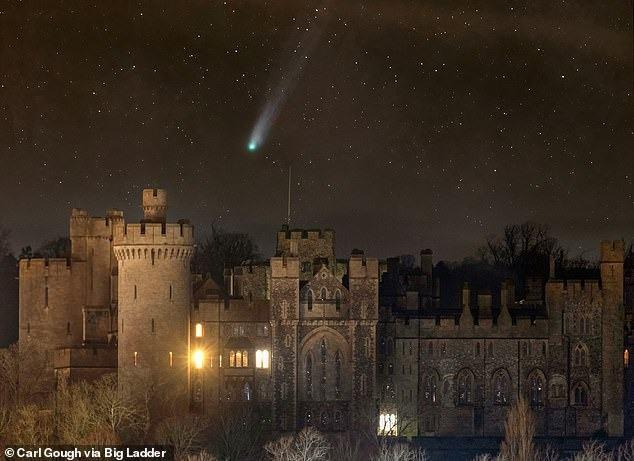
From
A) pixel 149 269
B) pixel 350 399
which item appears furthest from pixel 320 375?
pixel 149 269

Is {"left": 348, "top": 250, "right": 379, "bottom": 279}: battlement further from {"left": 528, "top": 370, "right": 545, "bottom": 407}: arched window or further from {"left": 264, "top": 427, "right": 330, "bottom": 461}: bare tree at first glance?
{"left": 528, "top": 370, "right": 545, "bottom": 407}: arched window

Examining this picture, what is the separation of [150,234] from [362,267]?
895 cm

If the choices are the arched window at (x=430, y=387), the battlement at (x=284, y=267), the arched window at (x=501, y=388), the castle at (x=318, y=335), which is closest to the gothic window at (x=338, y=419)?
the castle at (x=318, y=335)

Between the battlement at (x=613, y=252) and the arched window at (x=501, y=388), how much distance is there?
669 centimetres

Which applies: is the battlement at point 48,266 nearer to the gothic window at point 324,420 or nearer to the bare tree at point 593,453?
the gothic window at point 324,420

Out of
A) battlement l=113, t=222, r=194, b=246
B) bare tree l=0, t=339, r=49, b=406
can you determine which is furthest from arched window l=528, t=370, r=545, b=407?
bare tree l=0, t=339, r=49, b=406

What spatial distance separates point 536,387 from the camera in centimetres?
11656

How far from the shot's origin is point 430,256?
414ft

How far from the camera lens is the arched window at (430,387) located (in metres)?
116

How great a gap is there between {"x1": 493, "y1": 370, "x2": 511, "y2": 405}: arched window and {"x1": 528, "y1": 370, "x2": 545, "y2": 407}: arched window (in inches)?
37.2

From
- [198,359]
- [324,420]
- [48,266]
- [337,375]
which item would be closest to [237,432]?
[198,359]

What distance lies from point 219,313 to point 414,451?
11246 mm

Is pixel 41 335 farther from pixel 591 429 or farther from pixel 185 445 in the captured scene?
pixel 591 429

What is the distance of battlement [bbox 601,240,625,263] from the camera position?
117125 millimetres
